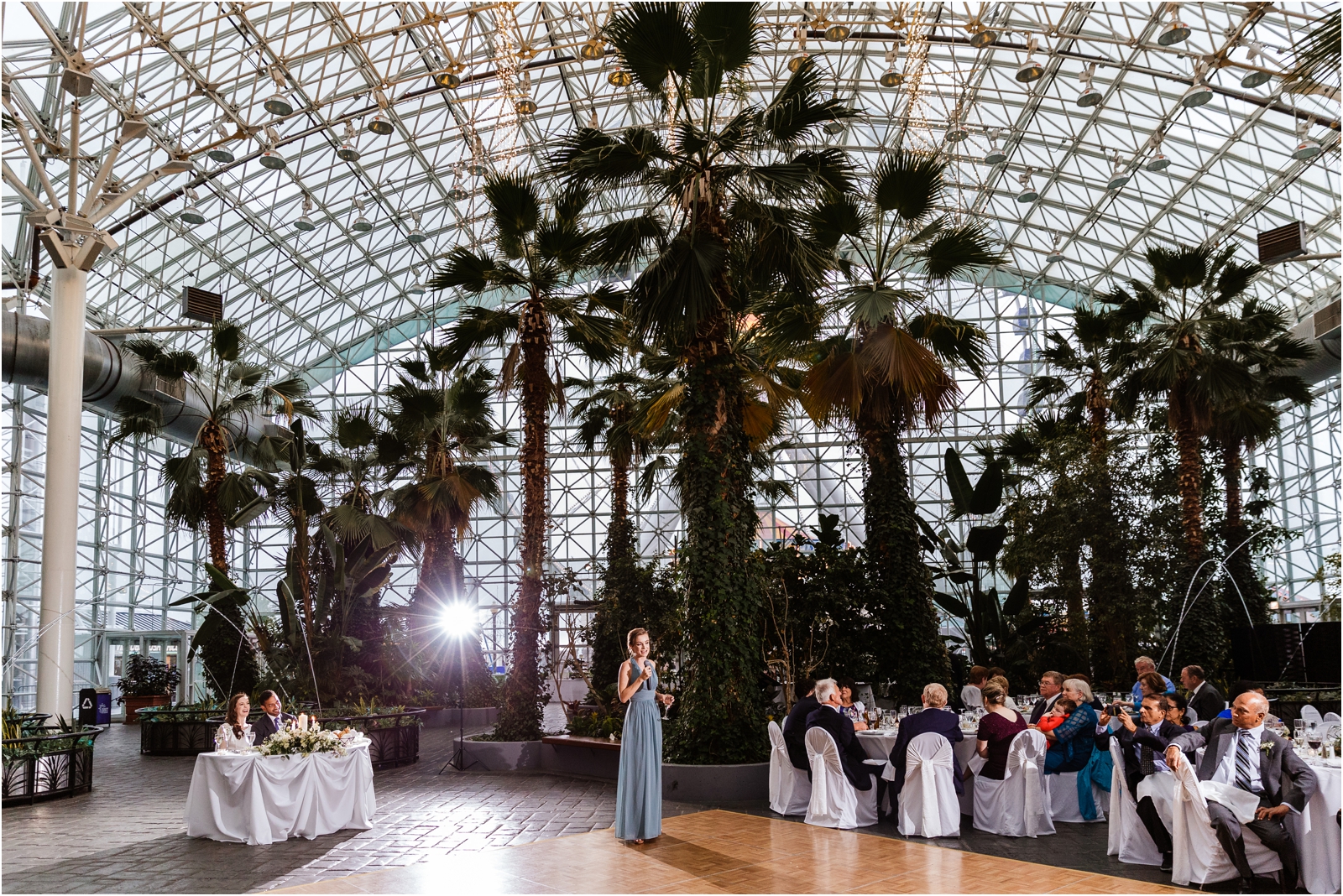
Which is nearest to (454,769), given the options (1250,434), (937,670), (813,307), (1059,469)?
(937,670)

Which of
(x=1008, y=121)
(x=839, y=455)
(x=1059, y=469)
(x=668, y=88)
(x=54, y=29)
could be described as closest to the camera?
(x=668, y=88)

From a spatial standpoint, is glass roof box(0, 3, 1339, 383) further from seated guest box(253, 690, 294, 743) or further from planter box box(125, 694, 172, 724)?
planter box box(125, 694, 172, 724)

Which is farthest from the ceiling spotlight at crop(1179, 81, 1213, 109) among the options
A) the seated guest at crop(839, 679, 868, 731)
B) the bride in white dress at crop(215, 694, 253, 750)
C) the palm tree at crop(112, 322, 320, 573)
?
the bride in white dress at crop(215, 694, 253, 750)

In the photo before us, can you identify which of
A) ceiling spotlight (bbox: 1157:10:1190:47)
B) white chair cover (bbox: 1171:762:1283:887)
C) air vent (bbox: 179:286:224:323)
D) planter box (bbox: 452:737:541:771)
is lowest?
planter box (bbox: 452:737:541:771)

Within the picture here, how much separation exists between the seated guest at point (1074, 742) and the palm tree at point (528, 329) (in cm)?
631

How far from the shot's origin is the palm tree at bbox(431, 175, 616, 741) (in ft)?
38.4

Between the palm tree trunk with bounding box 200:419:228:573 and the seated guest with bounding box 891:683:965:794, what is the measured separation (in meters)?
12.2

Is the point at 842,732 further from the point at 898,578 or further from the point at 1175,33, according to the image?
the point at 1175,33

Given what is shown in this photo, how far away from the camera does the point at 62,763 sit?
10.0 metres

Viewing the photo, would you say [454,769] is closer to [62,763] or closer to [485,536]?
[62,763]

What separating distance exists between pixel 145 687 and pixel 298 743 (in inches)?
608

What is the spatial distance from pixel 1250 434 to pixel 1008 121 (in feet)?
30.3

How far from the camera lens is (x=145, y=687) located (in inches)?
811

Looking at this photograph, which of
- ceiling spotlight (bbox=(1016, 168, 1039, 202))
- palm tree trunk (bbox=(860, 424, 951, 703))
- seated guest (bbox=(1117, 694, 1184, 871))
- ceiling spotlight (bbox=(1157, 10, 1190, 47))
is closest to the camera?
seated guest (bbox=(1117, 694, 1184, 871))
